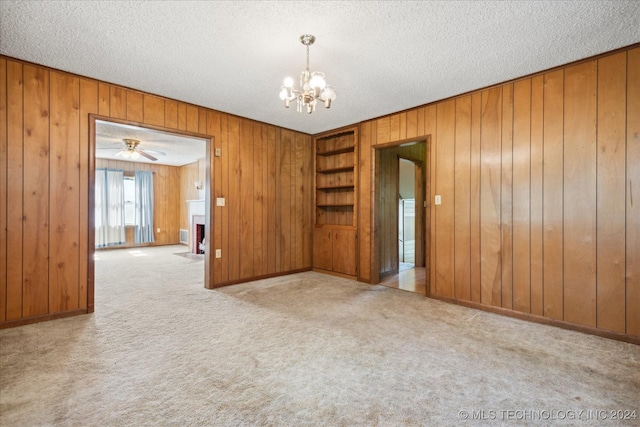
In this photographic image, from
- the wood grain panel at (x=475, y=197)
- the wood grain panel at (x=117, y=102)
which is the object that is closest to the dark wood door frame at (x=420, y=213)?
the wood grain panel at (x=475, y=197)

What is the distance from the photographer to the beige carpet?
1547mm

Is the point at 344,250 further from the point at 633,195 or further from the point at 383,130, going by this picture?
the point at 633,195

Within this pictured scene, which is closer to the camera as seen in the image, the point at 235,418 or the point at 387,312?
the point at 235,418

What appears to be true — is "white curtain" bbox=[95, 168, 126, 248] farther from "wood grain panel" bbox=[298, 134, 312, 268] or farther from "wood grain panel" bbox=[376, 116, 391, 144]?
"wood grain panel" bbox=[376, 116, 391, 144]

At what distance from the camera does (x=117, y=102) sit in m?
3.19

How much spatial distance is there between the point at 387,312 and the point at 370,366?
1.14 meters

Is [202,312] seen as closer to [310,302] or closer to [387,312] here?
[310,302]

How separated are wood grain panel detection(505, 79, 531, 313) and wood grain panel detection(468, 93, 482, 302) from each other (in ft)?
1.12

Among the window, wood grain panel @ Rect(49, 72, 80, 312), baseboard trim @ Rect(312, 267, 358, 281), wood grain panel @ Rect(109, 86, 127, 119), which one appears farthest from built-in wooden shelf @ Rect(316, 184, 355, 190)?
the window

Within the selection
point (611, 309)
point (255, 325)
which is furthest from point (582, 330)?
point (255, 325)

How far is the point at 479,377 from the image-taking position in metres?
1.88

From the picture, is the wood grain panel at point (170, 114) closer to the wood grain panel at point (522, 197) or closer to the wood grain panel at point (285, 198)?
the wood grain panel at point (285, 198)

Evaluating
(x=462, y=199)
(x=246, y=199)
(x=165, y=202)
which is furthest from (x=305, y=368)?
(x=165, y=202)

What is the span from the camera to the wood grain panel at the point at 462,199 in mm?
3350
